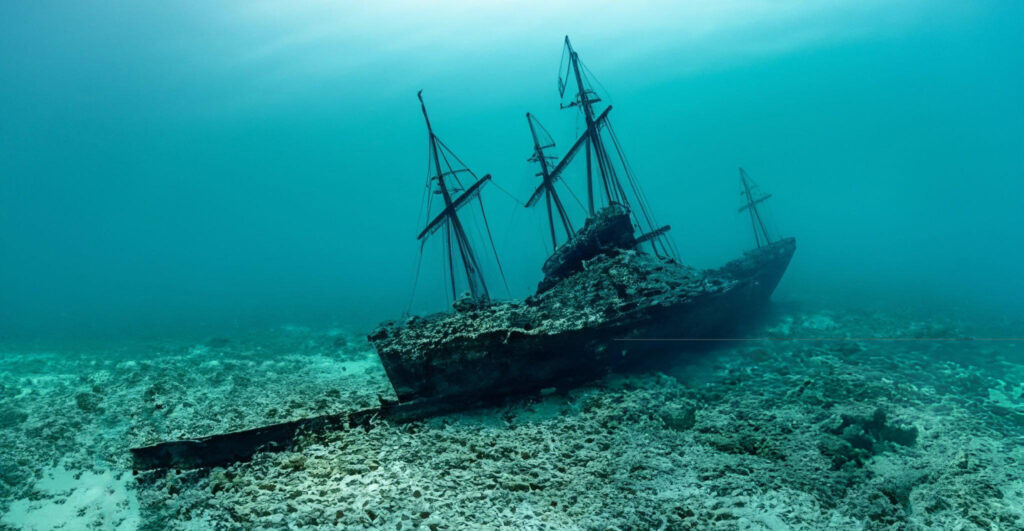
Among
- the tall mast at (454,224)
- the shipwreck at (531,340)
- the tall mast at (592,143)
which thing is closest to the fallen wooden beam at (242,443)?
the shipwreck at (531,340)

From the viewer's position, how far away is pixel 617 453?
9266mm

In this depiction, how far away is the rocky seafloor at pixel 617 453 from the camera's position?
25.3 ft

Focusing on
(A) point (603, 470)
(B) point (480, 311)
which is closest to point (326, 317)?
(B) point (480, 311)

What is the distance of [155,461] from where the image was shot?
986 cm

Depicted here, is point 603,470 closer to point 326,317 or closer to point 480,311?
point 480,311

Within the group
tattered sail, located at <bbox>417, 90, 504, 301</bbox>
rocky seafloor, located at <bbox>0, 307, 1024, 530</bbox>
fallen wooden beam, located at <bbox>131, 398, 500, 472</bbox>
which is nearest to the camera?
rocky seafloor, located at <bbox>0, 307, 1024, 530</bbox>

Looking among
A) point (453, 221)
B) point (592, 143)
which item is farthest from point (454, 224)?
point (592, 143)

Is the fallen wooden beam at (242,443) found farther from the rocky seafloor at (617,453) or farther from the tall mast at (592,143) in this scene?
the tall mast at (592,143)

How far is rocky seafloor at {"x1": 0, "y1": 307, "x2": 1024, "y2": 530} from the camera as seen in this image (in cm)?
772

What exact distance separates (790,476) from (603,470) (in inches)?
132

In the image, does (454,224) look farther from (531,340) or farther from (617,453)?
(617,453)

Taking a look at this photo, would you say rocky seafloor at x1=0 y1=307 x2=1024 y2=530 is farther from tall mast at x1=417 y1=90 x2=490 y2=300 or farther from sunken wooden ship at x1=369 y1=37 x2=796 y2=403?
tall mast at x1=417 y1=90 x2=490 y2=300

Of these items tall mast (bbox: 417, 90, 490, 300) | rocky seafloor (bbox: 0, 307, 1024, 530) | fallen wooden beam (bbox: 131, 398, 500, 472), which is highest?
tall mast (bbox: 417, 90, 490, 300)

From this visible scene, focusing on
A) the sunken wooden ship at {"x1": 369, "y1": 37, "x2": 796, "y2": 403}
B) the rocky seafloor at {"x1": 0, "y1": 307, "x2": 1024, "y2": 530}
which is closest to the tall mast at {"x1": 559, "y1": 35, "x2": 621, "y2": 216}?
the sunken wooden ship at {"x1": 369, "y1": 37, "x2": 796, "y2": 403}
